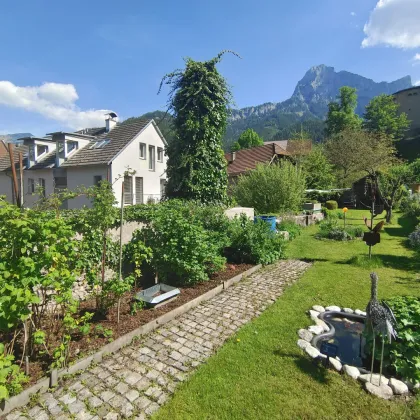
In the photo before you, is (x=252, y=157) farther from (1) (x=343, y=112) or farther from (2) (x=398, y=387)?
(1) (x=343, y=112)

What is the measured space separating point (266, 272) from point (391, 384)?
421cm

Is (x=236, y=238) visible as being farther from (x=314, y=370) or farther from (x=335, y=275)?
(x=314, y=370)

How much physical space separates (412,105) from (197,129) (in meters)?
79.4

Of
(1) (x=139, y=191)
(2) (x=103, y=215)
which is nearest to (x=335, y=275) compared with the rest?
(2) (x=103, y=215)

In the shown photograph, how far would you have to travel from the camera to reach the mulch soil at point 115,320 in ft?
10.5

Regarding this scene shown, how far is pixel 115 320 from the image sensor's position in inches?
165

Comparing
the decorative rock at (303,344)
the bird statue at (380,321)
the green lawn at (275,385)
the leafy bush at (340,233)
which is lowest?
the green lawn at (275,385)

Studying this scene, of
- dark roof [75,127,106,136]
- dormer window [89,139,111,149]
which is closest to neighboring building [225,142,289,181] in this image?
dormer window [89,139,111,149]

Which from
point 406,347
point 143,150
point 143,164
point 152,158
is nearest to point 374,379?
point 406,347

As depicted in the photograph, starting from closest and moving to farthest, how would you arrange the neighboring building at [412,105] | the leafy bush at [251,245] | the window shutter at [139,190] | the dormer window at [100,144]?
the leafy bush at [251,245]
the dormer window at [100,144]
the window shutter at [139,190]
the neighboring building at [412,105]

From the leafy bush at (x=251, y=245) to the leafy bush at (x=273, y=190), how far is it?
7.58 m

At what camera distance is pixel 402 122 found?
185 ft

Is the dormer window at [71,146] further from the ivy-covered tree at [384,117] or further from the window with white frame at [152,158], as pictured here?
the ivy-covered tree at [384,117]

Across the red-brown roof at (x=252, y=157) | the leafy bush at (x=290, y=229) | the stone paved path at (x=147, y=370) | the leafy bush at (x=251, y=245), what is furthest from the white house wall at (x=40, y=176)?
the stone paved path at (x=147, y=370)
